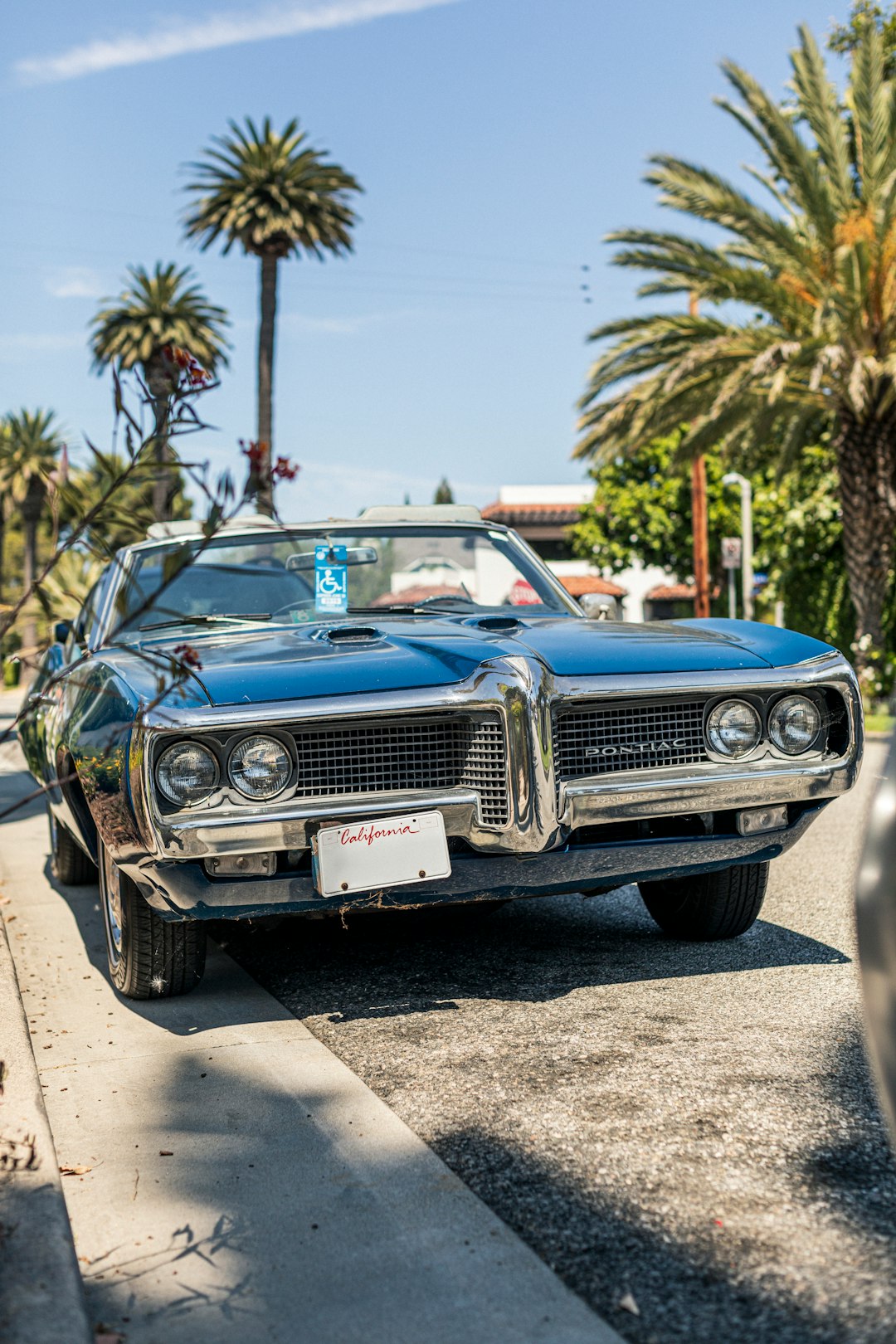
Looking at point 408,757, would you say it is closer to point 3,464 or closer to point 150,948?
point 150,948

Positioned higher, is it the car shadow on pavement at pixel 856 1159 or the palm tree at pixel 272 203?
the palm tree at pixel 272 203

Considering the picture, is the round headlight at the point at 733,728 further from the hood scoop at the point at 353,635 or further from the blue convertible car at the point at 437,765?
the hood scoop at the point at 353,635

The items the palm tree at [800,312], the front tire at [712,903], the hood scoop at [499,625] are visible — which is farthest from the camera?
the palm tree at [800,312]

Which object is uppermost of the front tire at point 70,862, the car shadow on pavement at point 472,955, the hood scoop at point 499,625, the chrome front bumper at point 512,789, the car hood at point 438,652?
the hood scoop at point 499,625

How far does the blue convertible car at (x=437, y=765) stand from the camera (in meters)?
3.62

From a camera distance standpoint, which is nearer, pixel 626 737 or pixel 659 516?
pixel 626 737

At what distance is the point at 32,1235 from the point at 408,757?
1.72 meters

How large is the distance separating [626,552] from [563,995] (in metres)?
34.1

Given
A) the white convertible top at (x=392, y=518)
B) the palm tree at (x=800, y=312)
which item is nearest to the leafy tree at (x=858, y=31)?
the palm tree at (x=800, y=312)

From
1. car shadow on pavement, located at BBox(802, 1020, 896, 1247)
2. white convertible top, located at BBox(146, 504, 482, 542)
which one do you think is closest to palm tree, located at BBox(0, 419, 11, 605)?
white convertible top, located at BBox(146, 504, 482, 542)

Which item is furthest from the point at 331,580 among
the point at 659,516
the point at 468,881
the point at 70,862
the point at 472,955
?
the point at 659,516

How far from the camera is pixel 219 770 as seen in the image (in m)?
3.62

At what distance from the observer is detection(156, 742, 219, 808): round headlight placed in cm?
359

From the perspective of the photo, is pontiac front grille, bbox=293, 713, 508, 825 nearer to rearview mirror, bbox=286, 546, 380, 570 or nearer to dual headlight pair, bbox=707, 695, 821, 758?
dual headlight pair, bbox=707, 695, 821, 758
